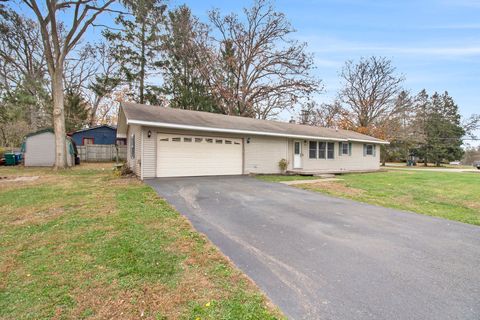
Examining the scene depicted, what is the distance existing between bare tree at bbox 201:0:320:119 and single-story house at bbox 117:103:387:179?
30.6ft

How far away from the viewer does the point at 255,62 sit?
24188mm

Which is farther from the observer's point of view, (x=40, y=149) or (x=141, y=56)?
(x=141, y=56)

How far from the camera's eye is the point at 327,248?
364 centimetres

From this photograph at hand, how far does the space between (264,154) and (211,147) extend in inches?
124

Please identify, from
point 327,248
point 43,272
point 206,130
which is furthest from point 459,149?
point 43,272

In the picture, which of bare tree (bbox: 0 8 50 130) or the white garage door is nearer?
the white garage door

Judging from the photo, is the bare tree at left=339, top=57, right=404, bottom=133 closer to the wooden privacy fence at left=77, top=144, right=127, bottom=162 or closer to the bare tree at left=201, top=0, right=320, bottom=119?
the bare tree at left=201, top=0, right=320, bottom=119

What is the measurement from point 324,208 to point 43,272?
17.5 feet

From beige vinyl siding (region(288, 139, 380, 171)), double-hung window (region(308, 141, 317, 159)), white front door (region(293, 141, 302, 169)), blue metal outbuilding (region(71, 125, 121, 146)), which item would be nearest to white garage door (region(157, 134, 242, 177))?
white front door (region(293, 141, 302, 169))

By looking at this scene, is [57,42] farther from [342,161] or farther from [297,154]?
[342,161]

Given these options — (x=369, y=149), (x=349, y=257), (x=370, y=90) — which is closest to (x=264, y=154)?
(x=369, y=149)

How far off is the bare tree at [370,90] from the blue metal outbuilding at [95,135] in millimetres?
25972

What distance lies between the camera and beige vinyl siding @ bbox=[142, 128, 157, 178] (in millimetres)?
10195

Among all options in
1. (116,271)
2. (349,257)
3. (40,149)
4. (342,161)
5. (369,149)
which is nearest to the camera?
(116,271)
